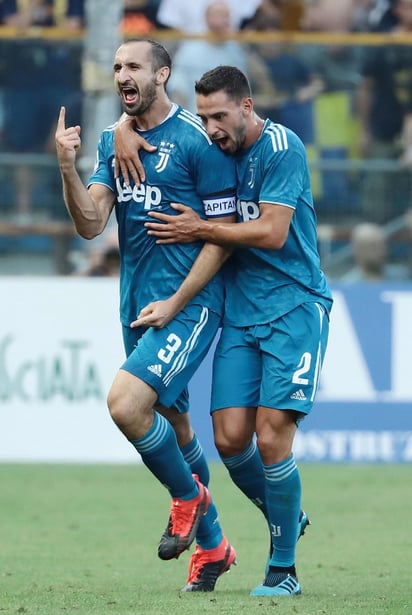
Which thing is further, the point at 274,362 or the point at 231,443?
the point at 231,443

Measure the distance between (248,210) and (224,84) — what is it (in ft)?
2.10

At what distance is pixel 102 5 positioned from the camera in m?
14.3

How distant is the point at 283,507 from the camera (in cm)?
704

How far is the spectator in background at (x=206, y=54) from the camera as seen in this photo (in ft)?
46.7

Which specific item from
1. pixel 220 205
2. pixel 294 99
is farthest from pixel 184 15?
pixel 220 205

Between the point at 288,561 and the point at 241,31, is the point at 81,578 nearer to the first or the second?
the point at 288,561

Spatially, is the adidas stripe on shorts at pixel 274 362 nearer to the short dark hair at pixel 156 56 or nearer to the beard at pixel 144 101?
the beard at pixel 144 101

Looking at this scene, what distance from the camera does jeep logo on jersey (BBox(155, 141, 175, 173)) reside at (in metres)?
7.11

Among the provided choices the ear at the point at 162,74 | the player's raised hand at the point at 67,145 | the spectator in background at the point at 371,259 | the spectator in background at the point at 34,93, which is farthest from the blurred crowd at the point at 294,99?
the player's raised hand at the point at 67,145

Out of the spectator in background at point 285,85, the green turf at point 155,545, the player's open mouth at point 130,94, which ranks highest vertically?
the spectator in background at point 285,85

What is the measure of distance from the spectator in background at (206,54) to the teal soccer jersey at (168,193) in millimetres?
7077

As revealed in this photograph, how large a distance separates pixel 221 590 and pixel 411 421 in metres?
5.97

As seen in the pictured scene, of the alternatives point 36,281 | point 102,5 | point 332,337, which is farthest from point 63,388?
point 102,5

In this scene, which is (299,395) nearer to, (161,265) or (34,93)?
(161,265)
